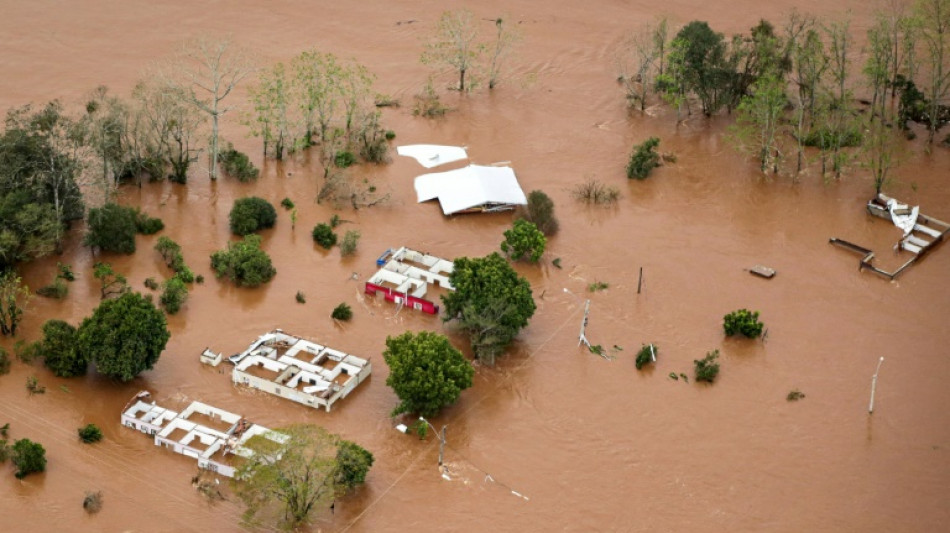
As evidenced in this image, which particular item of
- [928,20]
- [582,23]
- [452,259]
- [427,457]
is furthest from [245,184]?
[928,20]

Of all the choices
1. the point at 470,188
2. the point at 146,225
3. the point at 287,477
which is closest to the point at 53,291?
the point at 146,225

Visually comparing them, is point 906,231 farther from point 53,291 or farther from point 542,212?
point 53,291

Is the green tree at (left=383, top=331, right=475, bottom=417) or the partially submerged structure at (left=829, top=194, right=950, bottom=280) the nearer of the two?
the green tree at (left=383, top=331, right=475, bottom=417)

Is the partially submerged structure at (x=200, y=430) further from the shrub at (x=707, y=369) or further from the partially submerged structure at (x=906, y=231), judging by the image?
the partially submerged structure at (x=906, y=231)

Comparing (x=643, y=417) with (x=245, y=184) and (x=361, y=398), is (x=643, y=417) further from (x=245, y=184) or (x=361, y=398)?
(x=245, y=184)

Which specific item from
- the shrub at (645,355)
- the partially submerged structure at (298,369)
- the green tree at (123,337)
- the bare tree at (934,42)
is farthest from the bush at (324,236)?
the bare tree at (934,42)

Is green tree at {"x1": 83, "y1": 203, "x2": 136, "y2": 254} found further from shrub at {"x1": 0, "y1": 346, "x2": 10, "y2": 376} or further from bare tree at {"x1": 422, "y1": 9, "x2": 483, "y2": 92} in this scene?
bare tree at {"x1": 422, "y1": 9, "x2": 483, "y2": 92}

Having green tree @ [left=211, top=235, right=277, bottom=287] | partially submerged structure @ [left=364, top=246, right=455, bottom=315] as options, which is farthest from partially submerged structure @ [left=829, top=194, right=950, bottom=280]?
green tree @ [left=211, top=235, right=277, bottom=287]
